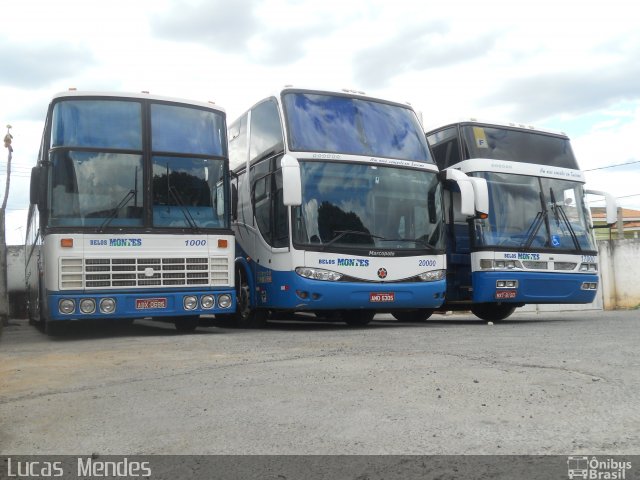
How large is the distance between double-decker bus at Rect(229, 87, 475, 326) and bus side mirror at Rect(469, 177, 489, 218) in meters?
0.23

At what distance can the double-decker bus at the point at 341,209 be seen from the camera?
10.7 m

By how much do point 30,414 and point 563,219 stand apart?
10464 mm

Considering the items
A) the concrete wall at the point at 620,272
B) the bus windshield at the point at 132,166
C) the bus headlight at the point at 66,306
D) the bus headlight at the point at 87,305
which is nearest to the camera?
the bus headlight at the point at 66,306

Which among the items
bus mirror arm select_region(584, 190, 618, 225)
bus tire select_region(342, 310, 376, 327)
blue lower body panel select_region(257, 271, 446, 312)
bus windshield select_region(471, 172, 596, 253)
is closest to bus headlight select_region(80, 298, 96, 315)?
blue lower body panel select_region(257, 271, 446, 312)

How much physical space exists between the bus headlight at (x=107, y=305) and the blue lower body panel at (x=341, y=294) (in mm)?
2526

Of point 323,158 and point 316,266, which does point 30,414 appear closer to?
point 316,266

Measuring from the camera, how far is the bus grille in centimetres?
957

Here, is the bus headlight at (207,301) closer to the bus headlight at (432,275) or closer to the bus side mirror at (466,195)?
the bus headlight at (432,275)

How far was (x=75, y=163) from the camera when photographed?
9820mm

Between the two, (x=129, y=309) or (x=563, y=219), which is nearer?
(x=129, y=309)

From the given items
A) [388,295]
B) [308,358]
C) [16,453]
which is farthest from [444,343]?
[16,453]

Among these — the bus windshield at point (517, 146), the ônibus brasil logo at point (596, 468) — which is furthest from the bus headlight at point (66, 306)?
the ônibus brasil logo at point (596, 468)

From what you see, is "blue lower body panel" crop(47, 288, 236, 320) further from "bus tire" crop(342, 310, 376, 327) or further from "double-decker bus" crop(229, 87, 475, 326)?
"bus tire" crop(342, 310, 376, 327)

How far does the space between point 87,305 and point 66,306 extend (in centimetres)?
27
